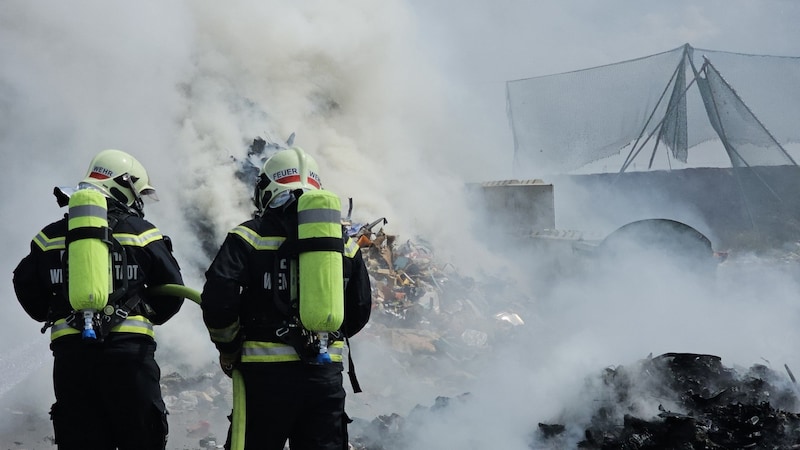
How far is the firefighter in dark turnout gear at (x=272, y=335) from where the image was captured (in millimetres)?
2342

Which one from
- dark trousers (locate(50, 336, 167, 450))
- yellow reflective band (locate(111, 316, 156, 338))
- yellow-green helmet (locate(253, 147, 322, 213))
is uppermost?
yellow-green helmet (locate(253, 147, 322, 213))

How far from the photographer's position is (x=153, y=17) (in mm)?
10148

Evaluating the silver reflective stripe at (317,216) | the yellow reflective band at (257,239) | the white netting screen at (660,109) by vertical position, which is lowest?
the yellow reflective band at (257,239)

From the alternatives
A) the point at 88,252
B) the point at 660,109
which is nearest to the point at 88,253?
the point at 88,252

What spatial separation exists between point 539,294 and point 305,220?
26.2ft

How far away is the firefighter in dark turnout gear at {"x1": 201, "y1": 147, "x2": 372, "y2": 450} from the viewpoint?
2342 millimetres

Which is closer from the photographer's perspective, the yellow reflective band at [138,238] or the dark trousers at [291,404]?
the dark trousers at [291,404]

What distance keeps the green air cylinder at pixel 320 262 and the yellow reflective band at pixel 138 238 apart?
0.88m

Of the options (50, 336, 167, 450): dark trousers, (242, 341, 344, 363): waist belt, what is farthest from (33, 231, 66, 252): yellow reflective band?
(242, 341, 344, 363): waist belt

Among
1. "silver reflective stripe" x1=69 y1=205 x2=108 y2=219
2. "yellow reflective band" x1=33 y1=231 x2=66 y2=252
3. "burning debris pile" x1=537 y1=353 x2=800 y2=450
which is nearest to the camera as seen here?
"silver reflective stripe" x1=69 y1=205 x2=108 y2=219

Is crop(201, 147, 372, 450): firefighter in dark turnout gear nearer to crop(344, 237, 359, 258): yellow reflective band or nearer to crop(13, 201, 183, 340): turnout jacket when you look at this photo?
crop(344, 237, 359, 258): yellow reflective band

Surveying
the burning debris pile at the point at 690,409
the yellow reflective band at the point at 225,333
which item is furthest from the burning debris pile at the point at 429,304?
the yellow reflective band at the point at 225,333

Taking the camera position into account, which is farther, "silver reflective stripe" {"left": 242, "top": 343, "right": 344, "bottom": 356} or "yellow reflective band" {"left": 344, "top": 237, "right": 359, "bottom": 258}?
"yellow reflective band" {"left": 344, "top": 237, "right": 359, "bottom": 258}

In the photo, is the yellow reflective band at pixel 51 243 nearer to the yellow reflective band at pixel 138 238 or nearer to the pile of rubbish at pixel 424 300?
the yellow reflective band at pixel 138 238
